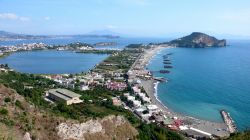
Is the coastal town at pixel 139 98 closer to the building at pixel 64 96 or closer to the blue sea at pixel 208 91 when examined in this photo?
the building at pixel 64 96

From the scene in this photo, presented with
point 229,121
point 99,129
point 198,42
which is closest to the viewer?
point 99,129

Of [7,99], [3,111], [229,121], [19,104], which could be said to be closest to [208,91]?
[229,121]

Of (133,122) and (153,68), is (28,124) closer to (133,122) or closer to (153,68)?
(133,122)

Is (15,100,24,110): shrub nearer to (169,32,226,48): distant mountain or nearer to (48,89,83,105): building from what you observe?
(48,89,83,105): building

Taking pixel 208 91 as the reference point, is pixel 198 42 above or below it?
above

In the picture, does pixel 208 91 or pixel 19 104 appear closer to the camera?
pixel 19 104

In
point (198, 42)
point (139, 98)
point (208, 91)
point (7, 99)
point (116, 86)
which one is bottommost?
point (208, 91)

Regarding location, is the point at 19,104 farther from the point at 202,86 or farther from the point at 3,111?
the point at 202,86
